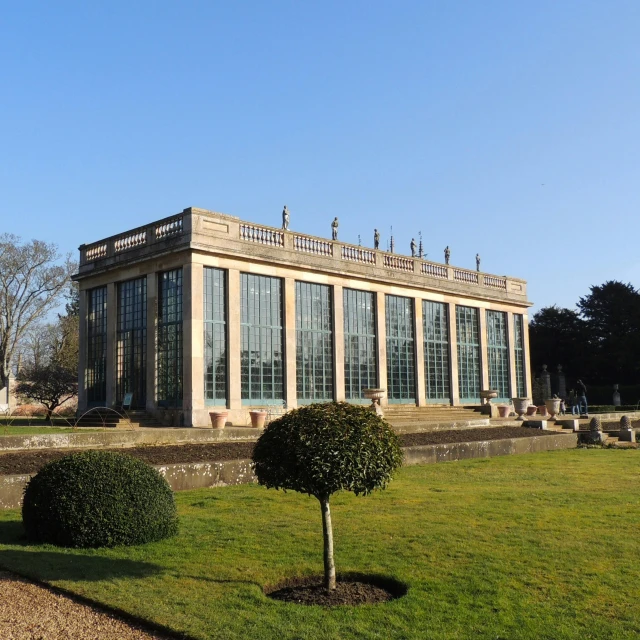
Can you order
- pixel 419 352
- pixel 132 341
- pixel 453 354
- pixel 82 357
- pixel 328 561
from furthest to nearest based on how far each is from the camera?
pixel 453 354, pixel 419 352, pixel 82 357, pixel 132 341, pixel 328 561

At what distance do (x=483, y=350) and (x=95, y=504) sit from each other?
33.4m

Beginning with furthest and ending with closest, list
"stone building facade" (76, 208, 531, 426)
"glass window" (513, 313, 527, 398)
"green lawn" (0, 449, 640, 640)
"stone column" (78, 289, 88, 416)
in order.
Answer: "glass window" (513, 313, 527, 398) < "stone column" (78, 289, 88, 416) < "stone building facade" (76, 208, 531, 426) < "green lawn" (0, 449, 640, 640)

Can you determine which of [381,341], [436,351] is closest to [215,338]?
[381,341]

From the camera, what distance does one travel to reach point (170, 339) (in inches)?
1082

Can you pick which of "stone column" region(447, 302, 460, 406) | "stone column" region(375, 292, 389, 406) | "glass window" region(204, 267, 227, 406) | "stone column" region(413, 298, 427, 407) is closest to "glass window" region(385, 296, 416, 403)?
"stone column" region(413, 298, 427, 407)

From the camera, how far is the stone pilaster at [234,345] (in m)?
27.1

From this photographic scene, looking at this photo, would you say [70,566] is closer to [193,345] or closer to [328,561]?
[328,561]

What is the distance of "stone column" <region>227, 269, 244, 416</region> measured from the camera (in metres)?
27.1

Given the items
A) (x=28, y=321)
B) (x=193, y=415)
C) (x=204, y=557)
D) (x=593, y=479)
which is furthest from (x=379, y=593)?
(x=28, y=321)

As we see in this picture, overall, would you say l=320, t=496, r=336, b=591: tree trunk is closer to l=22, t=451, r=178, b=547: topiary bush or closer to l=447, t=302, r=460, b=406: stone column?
l=22, t=451, r=178, b=547: topiary bush

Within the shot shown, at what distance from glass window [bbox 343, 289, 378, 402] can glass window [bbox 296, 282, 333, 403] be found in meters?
1.13

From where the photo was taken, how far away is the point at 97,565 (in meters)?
7.69

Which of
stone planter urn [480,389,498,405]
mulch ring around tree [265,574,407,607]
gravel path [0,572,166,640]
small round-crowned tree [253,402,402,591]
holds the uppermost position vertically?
stone planter urn [480,389,498,405]

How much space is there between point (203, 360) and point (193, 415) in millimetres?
2084
